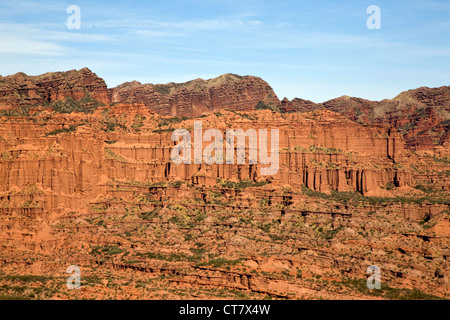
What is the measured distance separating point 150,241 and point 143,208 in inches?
756

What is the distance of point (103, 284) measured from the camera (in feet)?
444

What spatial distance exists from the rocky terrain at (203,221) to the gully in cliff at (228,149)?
217cm

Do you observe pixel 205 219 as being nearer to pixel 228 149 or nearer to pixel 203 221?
pixel 203 221

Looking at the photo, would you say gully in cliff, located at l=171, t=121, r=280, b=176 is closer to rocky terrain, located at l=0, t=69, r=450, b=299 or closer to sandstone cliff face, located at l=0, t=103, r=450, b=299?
sandstone cliff face, located at l=0, t=103, r=450, b=299

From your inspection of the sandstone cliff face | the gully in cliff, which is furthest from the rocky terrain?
the gully in cliff

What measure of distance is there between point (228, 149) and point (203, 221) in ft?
98.3

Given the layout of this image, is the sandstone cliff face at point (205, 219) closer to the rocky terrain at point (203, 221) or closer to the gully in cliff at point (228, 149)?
the rocky terrain at point (203, 221)

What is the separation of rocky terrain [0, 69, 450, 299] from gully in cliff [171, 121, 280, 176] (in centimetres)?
217

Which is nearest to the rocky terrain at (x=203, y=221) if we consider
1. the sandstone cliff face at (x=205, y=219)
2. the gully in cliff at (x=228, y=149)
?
the sandstone cliff face at (x=205, y=219)

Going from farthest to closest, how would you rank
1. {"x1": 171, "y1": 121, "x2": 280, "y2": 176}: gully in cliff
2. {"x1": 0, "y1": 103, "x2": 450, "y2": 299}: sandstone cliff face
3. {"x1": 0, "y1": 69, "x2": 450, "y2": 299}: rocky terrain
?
1. {"x1": 171, "y1": 121, "x2": 280, "y2": 176}: gully in cliff
2. {"x1": 0, "y1": 103, "x2": 450, "y2": 299}: sandstone cliff face
3. {"x1": 0, "y1": 69, "x2": 450, "y2": 299}: rocky terrain

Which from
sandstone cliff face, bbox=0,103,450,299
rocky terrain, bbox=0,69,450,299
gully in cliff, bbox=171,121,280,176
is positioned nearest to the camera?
rocky terrain, bbox=0,69,450,299

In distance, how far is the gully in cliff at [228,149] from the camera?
191m

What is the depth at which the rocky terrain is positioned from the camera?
13900 cm

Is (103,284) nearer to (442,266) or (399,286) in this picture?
(399,286)
